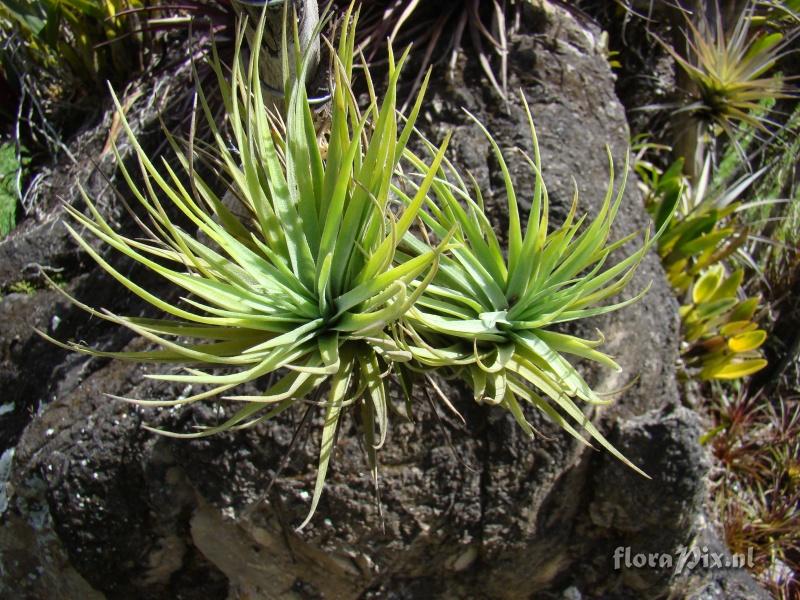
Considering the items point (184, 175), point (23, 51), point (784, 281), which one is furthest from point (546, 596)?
point (23, 51)

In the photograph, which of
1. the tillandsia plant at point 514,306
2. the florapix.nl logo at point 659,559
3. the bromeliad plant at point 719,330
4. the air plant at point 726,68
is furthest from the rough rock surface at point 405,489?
the air plant at point 726,68

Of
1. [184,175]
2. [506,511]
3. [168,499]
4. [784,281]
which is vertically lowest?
[784,281]

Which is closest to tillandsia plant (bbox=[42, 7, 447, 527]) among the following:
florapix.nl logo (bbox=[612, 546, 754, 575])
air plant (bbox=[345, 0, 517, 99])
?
air plant (bbox=[345, 0, 517, 99])

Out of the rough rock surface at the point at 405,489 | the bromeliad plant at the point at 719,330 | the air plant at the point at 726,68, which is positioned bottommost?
the bromeliad plant at the point at 719,330

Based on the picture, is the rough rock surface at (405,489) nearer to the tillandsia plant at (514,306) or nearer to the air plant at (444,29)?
the air plant at (444,29)

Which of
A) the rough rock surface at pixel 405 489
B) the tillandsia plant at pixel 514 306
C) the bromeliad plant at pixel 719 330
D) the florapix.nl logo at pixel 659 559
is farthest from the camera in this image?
the bromeliad plant at pixel 719 330

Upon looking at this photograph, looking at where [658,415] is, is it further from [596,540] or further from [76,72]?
[76,72]
